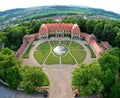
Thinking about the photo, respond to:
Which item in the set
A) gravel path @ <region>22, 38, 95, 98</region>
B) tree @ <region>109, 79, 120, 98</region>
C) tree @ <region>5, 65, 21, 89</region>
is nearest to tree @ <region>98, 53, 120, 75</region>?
tree @ <region>109, 79, 120, 98</region>

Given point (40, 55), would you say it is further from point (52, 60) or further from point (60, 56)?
point (60, 56)

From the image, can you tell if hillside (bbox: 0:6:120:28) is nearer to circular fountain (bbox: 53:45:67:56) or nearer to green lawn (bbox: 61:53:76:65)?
circular fountain (bbox: 53:45:67:56)

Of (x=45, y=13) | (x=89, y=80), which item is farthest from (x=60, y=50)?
(x=45, y=13)

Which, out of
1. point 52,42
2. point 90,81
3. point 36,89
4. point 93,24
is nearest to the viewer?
point 90,81

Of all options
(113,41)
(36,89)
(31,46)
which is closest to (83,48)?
(113,41)

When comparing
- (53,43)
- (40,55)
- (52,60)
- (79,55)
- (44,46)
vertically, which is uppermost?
(53,43)

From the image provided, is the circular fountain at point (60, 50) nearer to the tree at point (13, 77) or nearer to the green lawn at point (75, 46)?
the green lawn at point (75, 46)

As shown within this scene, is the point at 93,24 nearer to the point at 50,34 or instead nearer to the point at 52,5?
the point at 50,34
